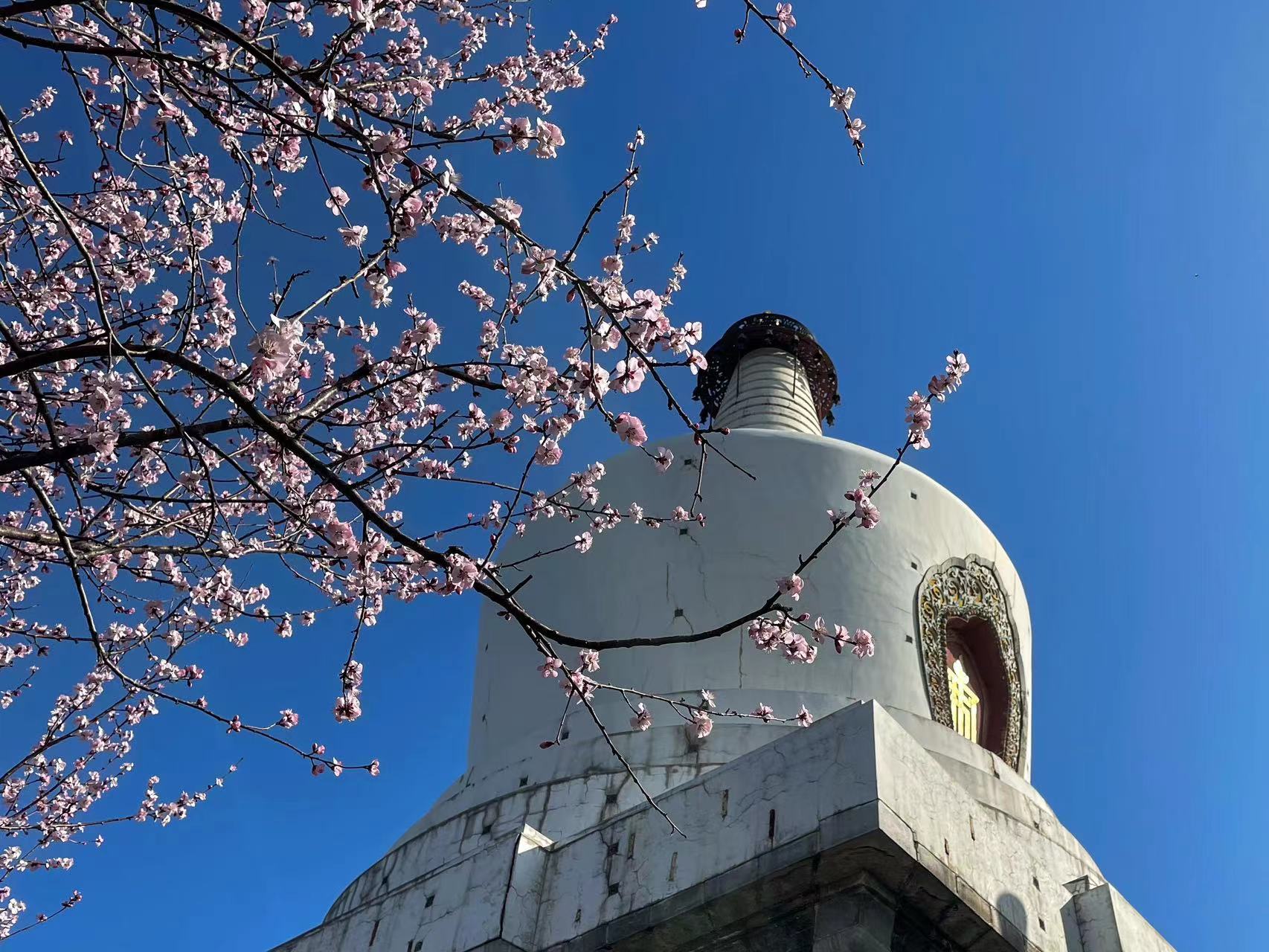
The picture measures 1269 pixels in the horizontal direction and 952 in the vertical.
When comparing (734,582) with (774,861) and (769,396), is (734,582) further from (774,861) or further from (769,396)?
(769,396)

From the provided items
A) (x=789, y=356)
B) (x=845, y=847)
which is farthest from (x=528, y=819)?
(x=789, y=356)

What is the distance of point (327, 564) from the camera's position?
538cm

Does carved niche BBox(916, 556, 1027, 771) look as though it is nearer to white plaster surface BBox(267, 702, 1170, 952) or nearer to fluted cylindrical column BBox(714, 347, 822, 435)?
white plaster surface BBox(267, 702, 1170, 952)

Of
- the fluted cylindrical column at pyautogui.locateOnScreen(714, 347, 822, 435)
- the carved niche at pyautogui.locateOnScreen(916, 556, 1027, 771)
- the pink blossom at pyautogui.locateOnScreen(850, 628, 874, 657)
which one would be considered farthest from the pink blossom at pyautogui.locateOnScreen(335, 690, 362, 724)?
the fluted cylindrical column at pyautogui.locateOnScreen(714, 347, 822, 435)

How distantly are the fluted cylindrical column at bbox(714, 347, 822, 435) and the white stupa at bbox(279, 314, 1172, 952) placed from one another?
2.27m

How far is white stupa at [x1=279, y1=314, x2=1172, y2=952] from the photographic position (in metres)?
6.63

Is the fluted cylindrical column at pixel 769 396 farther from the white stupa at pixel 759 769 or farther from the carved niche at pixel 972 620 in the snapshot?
the carved niche at pixel 972 620

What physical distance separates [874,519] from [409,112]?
2.83 meters

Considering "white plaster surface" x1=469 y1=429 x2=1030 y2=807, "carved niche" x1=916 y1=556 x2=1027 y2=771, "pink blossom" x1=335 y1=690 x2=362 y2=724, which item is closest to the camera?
"pink blossom" x1=335 y1=690 x2=362 y2=724

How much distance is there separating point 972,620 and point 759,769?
446 centimetres

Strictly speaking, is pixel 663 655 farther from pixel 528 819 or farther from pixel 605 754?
pixel 528 819

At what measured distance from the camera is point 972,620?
35.6 feet

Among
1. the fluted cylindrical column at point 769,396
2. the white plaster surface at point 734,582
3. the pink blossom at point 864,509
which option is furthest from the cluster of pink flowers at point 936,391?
the fluted cylindrical column at point 769,396

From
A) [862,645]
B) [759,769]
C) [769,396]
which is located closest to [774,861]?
[759,769]
